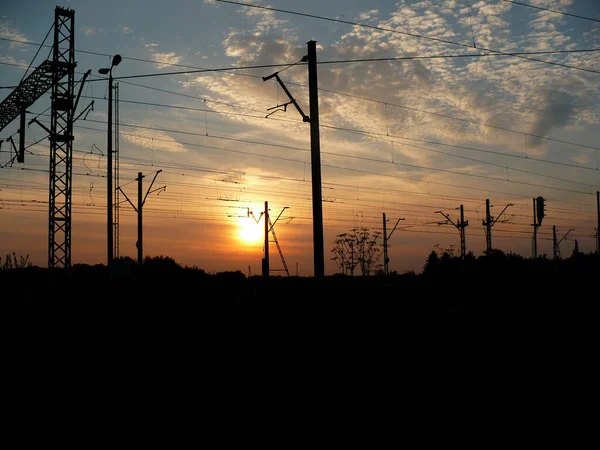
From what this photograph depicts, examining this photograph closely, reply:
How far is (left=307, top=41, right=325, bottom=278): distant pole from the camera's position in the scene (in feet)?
57.7

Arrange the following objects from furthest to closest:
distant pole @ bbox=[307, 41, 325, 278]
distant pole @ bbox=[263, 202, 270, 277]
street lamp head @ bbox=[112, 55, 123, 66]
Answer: distant pole @ bbox=[263, 202, 270, 277], street lamp head @ bbox=[112, 55, 123, 66], distant pole @ bbox=[307, 41, 325, 278]

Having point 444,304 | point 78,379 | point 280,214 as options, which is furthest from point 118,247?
point 280,214

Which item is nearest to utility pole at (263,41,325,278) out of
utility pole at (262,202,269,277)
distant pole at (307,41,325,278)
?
distant pole at (307,41,325,278)

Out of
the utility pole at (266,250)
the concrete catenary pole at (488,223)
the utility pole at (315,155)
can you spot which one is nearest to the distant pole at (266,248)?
the utility pole at (266,250)

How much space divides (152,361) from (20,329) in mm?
4892

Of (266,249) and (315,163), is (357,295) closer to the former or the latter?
(315,163)

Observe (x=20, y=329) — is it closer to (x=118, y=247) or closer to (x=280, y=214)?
(x=118, y=247)

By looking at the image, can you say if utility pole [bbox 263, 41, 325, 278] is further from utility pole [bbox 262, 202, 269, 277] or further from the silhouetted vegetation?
utility pole [bbox 262, 202, 269, 277]

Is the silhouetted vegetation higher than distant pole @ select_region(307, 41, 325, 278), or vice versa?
distant pole @ select_region(307, 41, 325, 278)

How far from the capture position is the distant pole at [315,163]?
17578 millimetres

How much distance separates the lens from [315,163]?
1809 centimetres

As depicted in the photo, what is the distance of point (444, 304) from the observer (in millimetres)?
20188

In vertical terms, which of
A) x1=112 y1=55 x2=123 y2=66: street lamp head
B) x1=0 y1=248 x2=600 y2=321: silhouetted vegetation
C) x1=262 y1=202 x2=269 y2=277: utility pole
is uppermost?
x1=112 y1=55 x2=123 y2=66: street lamp head

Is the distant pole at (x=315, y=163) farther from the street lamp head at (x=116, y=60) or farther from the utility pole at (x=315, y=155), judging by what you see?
the street lamp head at (x=116, y=60)
